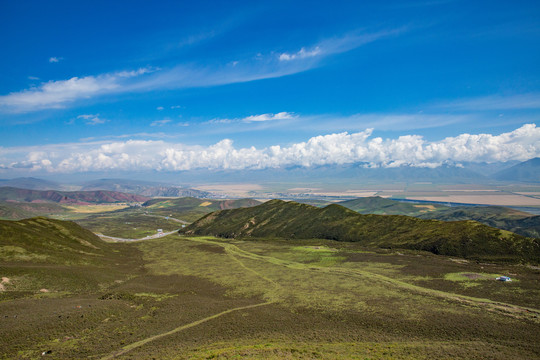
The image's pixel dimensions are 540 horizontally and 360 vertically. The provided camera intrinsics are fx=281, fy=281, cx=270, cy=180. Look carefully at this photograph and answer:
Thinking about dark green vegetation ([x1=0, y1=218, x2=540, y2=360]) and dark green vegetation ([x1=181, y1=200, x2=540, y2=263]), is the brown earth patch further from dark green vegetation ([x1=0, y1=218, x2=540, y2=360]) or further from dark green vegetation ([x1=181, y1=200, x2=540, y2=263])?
dark green vegetation ([x1=181, y1=200, x2=540, y2=263])

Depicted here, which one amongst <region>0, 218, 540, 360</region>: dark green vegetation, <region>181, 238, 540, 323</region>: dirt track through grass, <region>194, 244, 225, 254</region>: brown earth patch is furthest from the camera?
<region>194, 244, 225, 254</region>: brown earth patch

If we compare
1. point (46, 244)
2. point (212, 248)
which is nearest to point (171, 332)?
point (46, 244)

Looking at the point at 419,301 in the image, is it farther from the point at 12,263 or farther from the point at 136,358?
the point at 12,263

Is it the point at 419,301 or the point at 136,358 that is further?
the point at 419,301

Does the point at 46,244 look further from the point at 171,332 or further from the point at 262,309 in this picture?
the point at 262,309

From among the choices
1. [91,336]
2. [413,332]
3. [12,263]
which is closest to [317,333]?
[413,332]

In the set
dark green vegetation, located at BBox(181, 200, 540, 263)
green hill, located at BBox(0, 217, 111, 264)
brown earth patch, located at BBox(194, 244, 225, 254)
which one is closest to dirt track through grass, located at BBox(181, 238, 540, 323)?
brown earth patch, located at BBox(194, 244, 225, 254)
